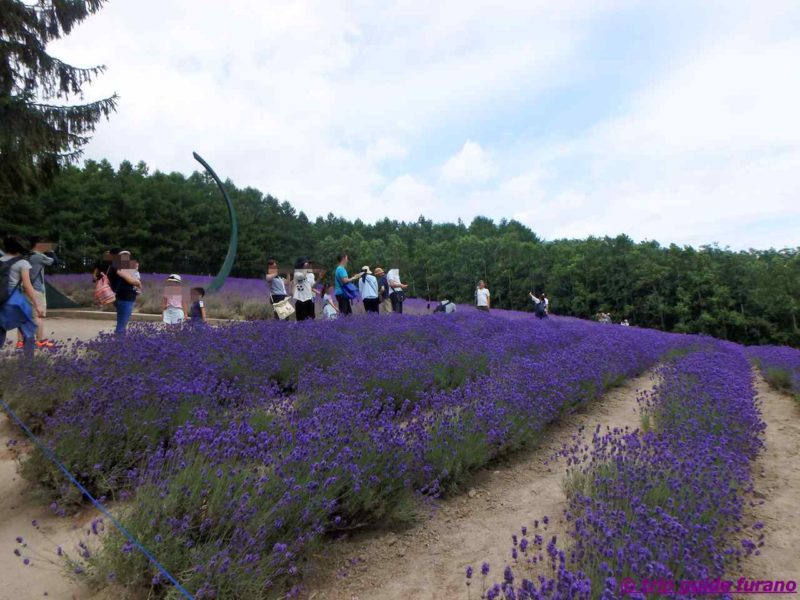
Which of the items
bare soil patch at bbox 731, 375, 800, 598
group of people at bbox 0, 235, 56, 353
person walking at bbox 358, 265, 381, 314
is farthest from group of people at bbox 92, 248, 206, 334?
bare soil patch at bbox 731, 375, 800, 598

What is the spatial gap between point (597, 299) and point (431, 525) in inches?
1520

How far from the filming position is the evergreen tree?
9.17m

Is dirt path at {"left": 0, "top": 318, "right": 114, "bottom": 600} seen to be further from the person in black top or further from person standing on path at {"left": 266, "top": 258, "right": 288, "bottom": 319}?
person standing on path at {"left": 266, "top": 258, "right": 288, "bottom": 319}

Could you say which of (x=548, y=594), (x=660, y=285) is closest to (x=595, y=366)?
(x=548, y=594)

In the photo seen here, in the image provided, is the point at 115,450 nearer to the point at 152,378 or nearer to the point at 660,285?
the point at 152,378

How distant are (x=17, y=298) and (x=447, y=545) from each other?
13.8ft

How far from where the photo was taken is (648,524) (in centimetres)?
211

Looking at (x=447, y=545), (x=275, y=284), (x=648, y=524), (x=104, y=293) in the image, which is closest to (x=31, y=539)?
(x=447, y=545)

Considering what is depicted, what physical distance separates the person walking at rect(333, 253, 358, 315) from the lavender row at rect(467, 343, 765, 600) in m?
5.87

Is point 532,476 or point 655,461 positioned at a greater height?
point 655,461

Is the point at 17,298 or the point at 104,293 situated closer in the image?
the point at 17,298

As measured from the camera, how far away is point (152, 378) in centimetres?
335

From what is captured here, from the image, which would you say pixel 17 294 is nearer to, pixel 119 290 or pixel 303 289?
pixel 119 290

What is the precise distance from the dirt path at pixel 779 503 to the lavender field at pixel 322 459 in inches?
5.8
